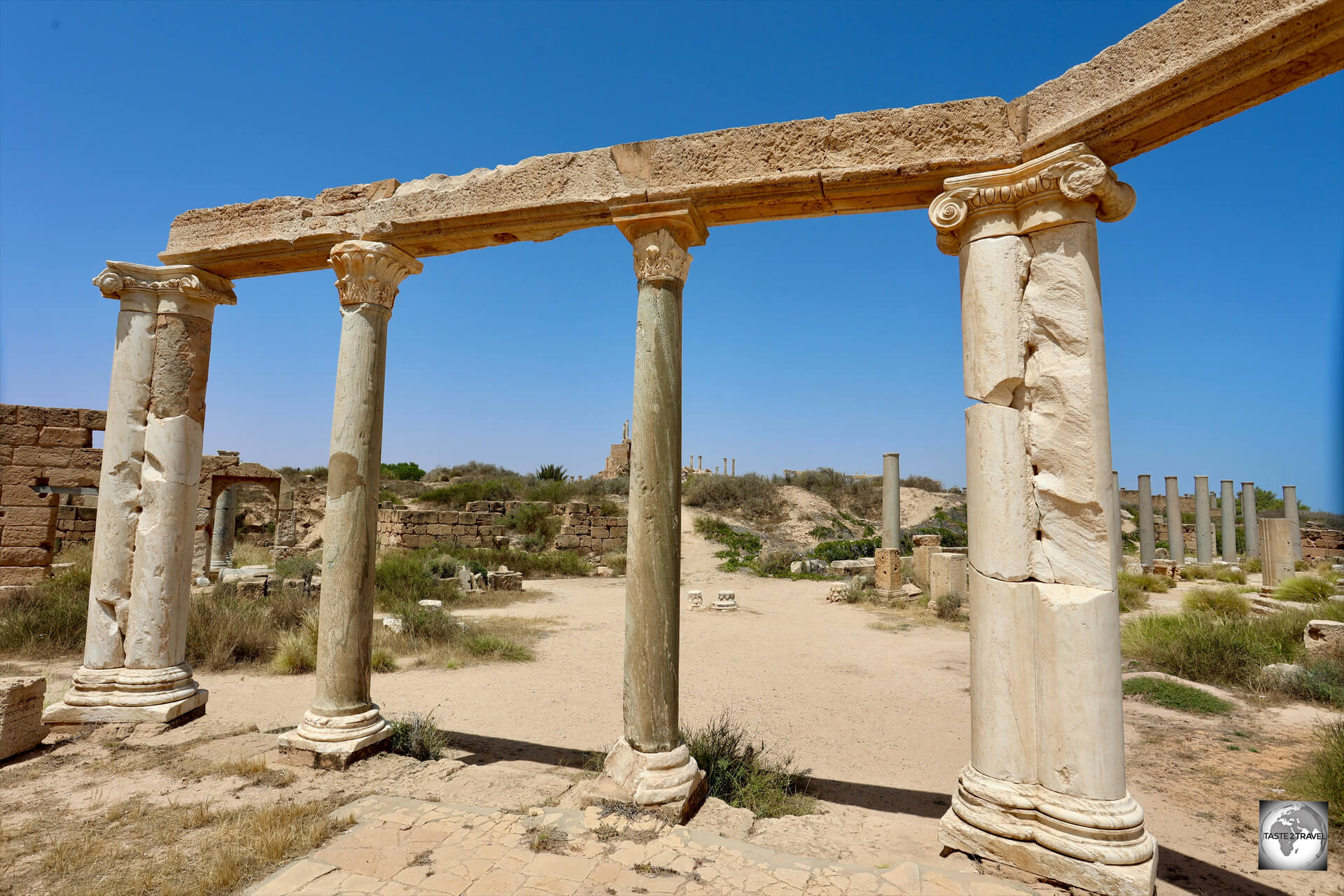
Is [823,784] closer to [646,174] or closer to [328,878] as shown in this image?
[328,878]

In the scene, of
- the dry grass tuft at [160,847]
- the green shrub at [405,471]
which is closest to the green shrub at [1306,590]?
the dry grass tuft at [160,847]

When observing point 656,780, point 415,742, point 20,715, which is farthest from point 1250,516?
point 20,715

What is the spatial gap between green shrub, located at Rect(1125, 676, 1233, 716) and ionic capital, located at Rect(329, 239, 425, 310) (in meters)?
8.79

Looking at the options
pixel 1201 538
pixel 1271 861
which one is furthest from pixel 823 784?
pixel 1201 538

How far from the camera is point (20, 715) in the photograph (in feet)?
15.9

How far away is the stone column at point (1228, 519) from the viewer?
2262 centimetres

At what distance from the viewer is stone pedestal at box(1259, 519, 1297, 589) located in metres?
14.9

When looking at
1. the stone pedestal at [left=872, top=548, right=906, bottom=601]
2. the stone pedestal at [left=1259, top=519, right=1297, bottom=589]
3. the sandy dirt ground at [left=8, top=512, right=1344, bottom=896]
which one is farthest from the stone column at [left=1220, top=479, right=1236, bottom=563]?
the sandy dirt ground at [left=8, top=512, right=1344, bottom=896]

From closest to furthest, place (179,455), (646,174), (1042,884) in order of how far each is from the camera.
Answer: (1042,884) < (646,174) < (179,455)

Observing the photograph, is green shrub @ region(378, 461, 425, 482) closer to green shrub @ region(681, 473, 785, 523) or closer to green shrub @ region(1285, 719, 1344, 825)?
green shrub @ region(681, 473, 785, 523)

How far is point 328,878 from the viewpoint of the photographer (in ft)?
10.3

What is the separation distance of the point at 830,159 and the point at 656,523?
8.32 ft

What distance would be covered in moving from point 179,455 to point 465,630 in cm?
535

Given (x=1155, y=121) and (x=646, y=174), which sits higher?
(x=646, y=174)
